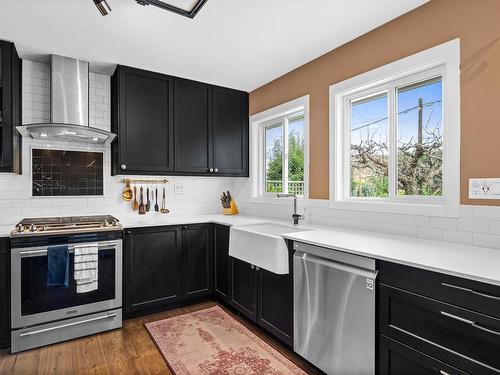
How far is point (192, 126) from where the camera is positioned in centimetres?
353

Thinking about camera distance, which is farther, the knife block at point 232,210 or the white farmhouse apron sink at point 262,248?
the knife block at point 232,210

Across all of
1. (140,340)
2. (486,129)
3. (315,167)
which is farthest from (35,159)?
(486,129)

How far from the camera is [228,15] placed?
2.16 m

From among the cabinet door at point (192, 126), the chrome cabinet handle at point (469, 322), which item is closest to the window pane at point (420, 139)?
the chrome cabinet handle at point (469, 322)

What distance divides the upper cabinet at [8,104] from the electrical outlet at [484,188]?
3.49 metres

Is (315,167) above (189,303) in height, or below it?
above

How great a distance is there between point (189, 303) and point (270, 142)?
2.09 metres

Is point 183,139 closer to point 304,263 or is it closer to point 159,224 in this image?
point 159,224

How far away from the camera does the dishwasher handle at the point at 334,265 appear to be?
1.66 meters

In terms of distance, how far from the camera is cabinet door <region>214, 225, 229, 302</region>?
122 inches

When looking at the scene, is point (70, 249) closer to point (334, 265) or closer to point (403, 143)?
point (334, 265)

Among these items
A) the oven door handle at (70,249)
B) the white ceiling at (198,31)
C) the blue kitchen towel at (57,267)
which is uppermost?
the white ceiling at (198,31)

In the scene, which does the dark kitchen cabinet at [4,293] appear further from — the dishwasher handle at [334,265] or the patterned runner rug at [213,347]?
the dishwasher handle at [334,265]

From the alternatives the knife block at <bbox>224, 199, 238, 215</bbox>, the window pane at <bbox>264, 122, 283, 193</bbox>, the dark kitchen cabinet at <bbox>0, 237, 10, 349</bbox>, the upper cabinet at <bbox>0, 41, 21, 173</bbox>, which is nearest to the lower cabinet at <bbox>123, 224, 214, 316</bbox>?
the knife block at <bbox>224, 199, 238, 215</bbox>
